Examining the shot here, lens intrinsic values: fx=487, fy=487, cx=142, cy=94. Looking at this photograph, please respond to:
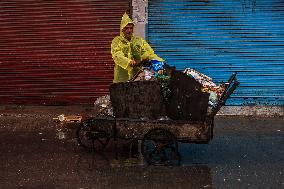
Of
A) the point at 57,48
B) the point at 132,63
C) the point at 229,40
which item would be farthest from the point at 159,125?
the point at 57,48

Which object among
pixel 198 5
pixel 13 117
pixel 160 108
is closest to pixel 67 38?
pixel 13 117

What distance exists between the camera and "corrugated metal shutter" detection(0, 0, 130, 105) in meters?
12.2

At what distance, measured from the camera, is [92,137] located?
7.66 meters

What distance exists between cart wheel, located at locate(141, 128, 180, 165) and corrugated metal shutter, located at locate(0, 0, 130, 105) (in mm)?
5079

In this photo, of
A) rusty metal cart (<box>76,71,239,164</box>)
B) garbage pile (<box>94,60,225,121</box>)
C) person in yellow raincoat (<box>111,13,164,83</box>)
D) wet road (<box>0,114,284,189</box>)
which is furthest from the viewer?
person in yellow raincoat (<box>111,13,164,83</box>)

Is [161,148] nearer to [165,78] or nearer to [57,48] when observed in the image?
[165,78]

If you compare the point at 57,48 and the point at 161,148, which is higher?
the point at 57,48

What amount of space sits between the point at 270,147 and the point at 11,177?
455 centimetres

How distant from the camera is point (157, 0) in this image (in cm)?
1229

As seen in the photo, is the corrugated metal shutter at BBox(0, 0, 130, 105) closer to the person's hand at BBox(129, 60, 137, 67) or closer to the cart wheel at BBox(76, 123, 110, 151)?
the cart wheel at BBox(76, 123, 110, 151)

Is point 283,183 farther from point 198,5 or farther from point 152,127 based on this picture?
point 198,5

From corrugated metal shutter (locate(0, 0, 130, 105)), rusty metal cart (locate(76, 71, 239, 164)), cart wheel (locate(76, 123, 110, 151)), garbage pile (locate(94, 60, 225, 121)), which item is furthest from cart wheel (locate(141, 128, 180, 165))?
corrugated metal shutter (locate(0, 0, 130, 105))

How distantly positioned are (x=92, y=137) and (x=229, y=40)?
19.1 ft

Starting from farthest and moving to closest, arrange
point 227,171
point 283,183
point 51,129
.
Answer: point 51,129 < point 227,171 < point 283,183
